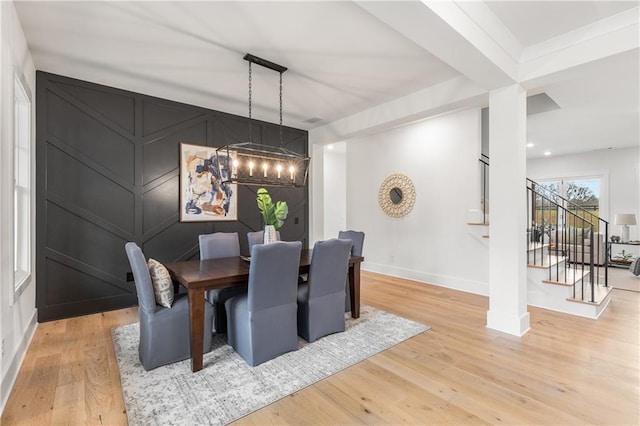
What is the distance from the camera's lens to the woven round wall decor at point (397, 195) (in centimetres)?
551

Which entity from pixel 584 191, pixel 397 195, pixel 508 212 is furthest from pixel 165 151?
pixel 584 191

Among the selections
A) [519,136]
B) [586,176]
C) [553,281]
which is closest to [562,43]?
[519,136]

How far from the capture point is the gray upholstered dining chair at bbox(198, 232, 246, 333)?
3162 mm

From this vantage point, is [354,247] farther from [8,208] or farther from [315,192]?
[8,208]

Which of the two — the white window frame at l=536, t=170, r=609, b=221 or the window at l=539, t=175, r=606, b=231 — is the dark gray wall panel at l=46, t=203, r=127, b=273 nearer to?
the window at l=539, t=175, r=606, b=231

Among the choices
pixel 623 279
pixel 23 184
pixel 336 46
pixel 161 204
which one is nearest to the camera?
pixel 336 46

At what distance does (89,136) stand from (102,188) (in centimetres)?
63

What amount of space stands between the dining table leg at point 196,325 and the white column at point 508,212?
9.36 ft

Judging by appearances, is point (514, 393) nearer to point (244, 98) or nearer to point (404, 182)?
point (404, 182)

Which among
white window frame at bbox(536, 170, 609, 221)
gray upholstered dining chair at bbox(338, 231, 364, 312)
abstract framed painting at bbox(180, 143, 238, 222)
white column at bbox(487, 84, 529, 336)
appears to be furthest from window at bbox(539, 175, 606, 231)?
abstract framed painting at bbox(180, 143, 238, 222)

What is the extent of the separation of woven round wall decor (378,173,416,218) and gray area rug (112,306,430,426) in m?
2.78

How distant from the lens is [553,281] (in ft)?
12.4

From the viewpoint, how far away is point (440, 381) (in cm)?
227

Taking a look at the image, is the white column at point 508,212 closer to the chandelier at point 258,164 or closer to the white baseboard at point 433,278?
the white baseboard at point 433,278
